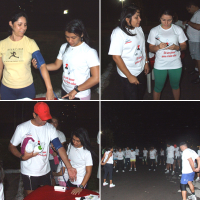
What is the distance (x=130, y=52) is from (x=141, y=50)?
0.12 metres

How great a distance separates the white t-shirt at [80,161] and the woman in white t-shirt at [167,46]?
39.2 inches

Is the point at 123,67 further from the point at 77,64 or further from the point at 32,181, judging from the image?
the point at 32,181

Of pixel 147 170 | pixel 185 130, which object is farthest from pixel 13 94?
pixel 147 170

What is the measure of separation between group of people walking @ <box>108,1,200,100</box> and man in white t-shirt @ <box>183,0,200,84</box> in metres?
0.63

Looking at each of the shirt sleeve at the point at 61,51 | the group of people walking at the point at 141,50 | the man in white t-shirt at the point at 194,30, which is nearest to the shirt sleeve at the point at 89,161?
the group of people walking at the point at 141,50

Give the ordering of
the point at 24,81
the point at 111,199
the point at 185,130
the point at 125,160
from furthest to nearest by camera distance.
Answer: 1. the point at 125,160
2. the point at 185,130
3. the point at 111,199
4. the point at 24,81

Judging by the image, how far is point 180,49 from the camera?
7.55 ft

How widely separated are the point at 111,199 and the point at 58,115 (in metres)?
1.12

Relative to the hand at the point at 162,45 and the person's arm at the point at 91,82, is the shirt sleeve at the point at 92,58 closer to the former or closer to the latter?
the person's arm at the point at 91,82

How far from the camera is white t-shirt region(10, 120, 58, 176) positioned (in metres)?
2.16

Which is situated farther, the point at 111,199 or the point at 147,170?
the point at 147,170

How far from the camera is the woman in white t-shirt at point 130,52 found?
202cm

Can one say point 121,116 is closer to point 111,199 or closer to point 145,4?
point 111,199

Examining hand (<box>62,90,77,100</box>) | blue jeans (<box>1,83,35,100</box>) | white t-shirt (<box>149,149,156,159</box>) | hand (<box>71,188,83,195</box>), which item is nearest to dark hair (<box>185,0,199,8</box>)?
hand (<box>62,90,77,100</box>)
